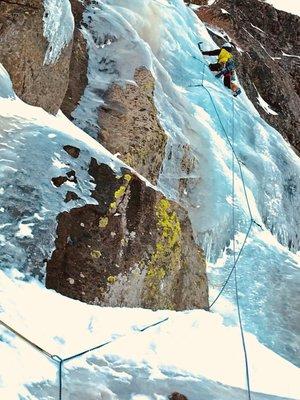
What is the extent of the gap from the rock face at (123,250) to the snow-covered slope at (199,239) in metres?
Answer: 0.21

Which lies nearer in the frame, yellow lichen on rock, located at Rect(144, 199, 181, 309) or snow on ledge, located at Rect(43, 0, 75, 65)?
yellow lichen on rock, located at Rect(144, 199, 181, 309)

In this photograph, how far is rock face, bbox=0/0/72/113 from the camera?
6.10 metres

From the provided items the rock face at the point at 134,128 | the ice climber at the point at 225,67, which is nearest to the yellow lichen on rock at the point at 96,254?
the rock face at the point at 134,128

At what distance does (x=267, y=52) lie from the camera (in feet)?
66.0

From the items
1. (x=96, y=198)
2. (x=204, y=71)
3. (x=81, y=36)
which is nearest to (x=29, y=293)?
(x=96, y=198)

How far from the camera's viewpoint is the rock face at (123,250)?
447cm

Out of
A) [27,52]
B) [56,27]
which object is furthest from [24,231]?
[56,27]

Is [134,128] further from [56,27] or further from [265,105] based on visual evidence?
[265,105]

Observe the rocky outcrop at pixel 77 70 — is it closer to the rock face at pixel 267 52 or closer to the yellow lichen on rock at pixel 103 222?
the yellow lichen on rock at pixel 103 222

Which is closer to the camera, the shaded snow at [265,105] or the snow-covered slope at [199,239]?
A: the snow-covered slope at [199,239]

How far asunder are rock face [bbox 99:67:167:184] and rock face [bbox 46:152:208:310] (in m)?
1.72

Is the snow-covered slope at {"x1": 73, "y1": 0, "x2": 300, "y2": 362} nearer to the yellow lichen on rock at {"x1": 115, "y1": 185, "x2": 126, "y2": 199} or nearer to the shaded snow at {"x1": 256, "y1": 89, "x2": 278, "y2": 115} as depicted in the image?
the yellow lichen on rock at {"x1": 115, "y1": 185, "x2": 126, "y2": 199}

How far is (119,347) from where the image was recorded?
12.5ft

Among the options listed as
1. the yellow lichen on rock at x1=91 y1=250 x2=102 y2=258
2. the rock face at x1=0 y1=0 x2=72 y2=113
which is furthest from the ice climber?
the yellow lichen on rock at x1=91 y1=250 x2=102 y2=258
